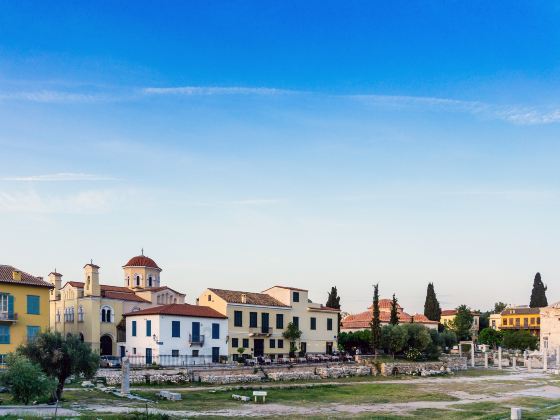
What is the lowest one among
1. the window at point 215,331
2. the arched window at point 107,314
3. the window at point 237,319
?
the window at point 215,331

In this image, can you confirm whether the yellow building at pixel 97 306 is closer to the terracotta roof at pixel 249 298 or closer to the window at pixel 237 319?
the terracotta roof at pixel 249 298

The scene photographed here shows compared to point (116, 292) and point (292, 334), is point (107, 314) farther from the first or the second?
point (292, 334)

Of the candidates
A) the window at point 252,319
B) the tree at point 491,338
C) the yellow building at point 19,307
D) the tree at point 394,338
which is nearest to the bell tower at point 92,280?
the yellow building at point 19,307

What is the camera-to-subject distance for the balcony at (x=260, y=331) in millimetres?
68062

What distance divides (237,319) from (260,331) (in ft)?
11.0

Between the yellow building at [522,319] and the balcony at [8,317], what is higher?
the balcony at [8,317]

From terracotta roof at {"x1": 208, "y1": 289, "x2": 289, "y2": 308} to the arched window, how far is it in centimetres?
1025

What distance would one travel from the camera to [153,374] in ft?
155

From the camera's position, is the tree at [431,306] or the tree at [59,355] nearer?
the tree at [59,355]

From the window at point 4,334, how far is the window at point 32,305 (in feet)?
7.14

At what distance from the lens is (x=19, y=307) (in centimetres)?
5191

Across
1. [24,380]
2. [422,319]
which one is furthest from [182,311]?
[422,319]

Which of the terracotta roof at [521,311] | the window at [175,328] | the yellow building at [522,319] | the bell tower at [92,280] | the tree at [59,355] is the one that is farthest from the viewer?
the terracotta roof at [521,311]

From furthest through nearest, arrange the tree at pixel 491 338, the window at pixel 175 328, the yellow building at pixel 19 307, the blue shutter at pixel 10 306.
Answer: the tree at pixel 491 338 → the window at pixel 175 328 → the blue shutter at pixel 10 306 → the yellow building at pixel 19 307
